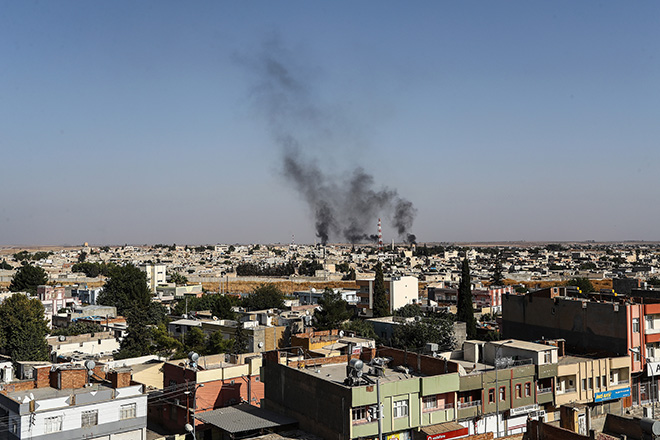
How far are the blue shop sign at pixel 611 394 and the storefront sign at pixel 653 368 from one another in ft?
6.07

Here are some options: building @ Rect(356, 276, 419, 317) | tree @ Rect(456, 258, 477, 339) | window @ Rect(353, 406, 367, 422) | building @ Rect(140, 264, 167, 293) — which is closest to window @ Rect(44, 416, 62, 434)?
window @ Rect(353, 406, 367, 422)

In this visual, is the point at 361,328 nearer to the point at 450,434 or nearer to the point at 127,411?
the point at 450,434

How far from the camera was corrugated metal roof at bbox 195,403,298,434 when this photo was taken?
20844mm

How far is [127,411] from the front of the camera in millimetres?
22266

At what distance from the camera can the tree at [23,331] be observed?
4262cm

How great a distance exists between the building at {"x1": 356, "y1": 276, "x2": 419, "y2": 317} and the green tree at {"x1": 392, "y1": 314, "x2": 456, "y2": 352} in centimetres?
2374

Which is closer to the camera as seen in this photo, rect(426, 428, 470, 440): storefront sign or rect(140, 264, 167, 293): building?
rect(426, 428, 470, 440): storefront sign

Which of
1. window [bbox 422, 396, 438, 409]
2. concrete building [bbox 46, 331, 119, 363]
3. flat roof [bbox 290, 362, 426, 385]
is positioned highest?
flat roof [bbox 290, 362, 426, 385]

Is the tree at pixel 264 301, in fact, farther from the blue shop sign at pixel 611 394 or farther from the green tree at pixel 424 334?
the blue shop sign at pixel 611 394

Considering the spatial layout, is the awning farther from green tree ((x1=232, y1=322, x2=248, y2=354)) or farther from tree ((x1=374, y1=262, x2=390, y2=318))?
tree ((x1=374, y1=262, x2=390, y2=318))

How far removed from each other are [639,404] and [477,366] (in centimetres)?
918

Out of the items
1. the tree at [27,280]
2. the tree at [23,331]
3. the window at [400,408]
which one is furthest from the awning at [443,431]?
the tree at [27,280]

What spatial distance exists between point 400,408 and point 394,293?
5137 cm

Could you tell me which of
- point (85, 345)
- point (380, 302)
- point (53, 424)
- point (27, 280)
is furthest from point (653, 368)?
point (27, 280)
